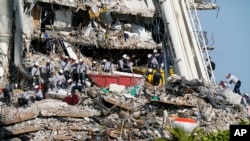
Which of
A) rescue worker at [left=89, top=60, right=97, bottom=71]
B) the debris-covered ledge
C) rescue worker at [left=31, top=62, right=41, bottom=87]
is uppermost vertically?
the debris-covered ledge

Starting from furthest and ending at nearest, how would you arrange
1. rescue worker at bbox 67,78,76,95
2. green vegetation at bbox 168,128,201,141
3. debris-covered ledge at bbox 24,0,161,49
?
debris-covered ledge at bbox 24,0,161,49
rescue worker at bbox 67,78,76,95
green vegetation at bbox 168,128,201,141

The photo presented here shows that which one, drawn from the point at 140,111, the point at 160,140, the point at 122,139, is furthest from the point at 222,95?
the point at 160,140

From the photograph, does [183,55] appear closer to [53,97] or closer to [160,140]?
[53,97]

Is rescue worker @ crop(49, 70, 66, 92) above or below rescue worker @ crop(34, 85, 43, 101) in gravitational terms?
above

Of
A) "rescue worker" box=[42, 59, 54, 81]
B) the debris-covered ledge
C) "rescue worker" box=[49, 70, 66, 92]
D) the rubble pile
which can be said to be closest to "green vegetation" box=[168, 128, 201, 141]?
the rubble pile

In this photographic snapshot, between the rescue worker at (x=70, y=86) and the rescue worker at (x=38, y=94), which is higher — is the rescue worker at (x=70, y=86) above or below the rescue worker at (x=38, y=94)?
above

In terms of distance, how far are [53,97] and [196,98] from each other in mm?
6953

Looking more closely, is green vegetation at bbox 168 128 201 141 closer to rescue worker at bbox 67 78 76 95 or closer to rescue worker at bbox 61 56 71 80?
rescue worker at bbox 67 78 76 95

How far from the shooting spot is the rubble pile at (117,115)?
101 feet

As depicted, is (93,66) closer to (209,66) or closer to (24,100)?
(209,66)

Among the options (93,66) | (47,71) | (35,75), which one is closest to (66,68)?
(47,71)

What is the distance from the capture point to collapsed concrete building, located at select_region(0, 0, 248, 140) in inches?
1227

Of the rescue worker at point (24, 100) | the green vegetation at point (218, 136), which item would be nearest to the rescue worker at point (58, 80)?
the rescue worker at point (24, 100)

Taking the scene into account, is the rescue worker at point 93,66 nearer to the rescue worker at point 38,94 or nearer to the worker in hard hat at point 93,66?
the worker in hard hat at point 93,66
